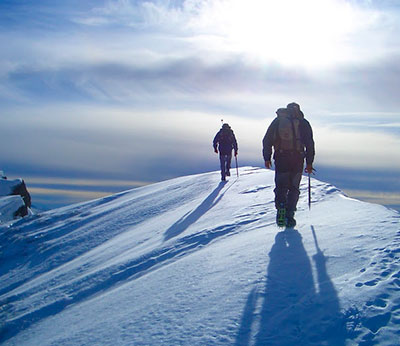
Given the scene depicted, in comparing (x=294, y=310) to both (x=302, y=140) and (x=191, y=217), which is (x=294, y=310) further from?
(x=191, y=217)

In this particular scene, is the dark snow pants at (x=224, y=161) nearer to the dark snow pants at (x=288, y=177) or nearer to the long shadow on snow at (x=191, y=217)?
→ the long shadow on snow at (x=191, y=217)

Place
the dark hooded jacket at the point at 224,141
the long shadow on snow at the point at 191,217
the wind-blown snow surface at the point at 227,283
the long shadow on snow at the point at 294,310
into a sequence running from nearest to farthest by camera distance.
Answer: the long shadow on snow at the point at 294,310, the wind-blown snow surface at the point at 227,283, the long shadow on snow at the point at 191,217, the dark hooded jacket at the point at 224,141

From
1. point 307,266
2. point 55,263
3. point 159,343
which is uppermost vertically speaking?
point 307,266

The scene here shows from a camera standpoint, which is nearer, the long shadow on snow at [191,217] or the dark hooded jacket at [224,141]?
the long shadow on snow at [191,217]

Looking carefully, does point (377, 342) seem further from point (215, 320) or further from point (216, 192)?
point (216, 192)

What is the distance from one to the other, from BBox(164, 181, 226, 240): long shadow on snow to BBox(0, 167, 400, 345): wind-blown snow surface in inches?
2.5

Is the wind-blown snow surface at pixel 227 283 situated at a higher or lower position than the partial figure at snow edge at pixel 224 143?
lower

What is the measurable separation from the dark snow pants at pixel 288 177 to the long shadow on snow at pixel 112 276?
1.67 meters

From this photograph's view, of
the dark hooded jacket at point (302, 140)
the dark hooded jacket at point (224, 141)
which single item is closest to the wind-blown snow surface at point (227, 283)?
the dark hooded jacket at point (302, 140)

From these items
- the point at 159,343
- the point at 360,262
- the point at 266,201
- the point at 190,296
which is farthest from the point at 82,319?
the point at 266,201

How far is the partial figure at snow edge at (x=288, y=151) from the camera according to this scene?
7.81 meters

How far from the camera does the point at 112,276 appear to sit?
8430 mm

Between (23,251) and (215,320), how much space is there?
12.4m

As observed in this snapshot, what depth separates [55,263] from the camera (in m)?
12.6
